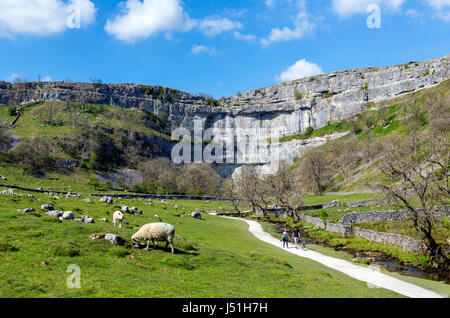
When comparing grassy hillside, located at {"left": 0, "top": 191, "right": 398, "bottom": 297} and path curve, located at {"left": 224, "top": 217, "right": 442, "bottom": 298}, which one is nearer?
grassy hillside, located at {"left": 0, "top": 191, "right": 398, "bottom": 297}

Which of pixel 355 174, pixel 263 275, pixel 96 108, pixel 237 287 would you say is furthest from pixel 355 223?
pixel 96 108

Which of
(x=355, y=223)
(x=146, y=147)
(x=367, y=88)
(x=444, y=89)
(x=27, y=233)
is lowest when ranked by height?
(x=355, y=223)

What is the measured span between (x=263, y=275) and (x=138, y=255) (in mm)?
8330

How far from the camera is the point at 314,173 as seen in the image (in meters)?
105

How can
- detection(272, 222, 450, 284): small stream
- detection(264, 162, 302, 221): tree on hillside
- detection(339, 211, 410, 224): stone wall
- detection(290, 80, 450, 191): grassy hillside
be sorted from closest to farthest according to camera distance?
detection(272, 222, 450, 284): small stream, detection(339, 211, 410, 224): stone wall, detection(264, 162, 302, 221): tree on hillside, detection(290, 80, 450, 191): grassy hillside

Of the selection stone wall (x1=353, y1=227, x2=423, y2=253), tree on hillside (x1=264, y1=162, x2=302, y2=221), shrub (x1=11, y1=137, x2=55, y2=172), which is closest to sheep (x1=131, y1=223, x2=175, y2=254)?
stone wall (x1=353, y1=227, x2=423, y2=253)

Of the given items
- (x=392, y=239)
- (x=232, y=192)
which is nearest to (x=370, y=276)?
(x=392, y=239)

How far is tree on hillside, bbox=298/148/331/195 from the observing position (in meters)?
104

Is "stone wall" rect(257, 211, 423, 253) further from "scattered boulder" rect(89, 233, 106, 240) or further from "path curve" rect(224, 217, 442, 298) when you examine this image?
"scattered boulder" rect(89, 233, 106, 240)

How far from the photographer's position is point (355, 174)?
348 ft

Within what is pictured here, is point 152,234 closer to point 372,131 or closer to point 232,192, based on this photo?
point 232,192

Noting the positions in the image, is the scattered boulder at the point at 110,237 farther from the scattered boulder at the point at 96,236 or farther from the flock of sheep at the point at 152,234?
the flock of sheep at the point at 152,234

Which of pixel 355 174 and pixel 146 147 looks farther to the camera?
pixel 146 147
